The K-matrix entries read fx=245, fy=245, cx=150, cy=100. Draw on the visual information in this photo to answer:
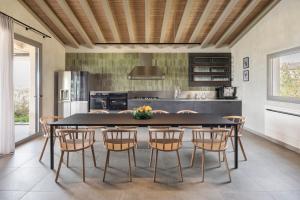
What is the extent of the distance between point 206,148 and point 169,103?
4356 mm

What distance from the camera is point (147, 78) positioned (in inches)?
329

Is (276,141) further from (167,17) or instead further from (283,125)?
(167,17)

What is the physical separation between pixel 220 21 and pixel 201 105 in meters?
2.71

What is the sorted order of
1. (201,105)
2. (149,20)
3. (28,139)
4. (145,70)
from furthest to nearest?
(145,70)
(201,105)
(149,20)
(28,139)

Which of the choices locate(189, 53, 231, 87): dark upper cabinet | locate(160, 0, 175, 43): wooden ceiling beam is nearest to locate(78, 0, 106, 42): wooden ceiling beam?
locate(160, 0, 175, 43): wooden ceiling beam

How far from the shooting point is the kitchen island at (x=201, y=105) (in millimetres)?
7785

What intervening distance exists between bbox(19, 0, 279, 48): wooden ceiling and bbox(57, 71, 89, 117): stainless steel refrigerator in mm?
1104

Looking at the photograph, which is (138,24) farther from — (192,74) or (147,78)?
(192,74)

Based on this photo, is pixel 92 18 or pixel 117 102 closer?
pixel 92 18

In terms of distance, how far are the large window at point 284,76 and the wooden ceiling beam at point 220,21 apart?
4.75ft

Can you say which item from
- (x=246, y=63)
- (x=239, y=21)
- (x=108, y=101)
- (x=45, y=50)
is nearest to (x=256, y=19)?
(x=239, y=21)

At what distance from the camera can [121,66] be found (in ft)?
27.5

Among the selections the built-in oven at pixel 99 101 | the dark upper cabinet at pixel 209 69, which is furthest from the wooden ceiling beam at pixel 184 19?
the built-in oven at pixel 99 101

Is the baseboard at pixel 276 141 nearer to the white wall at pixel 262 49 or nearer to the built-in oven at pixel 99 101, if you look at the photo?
the white wall at pixel 262 49
